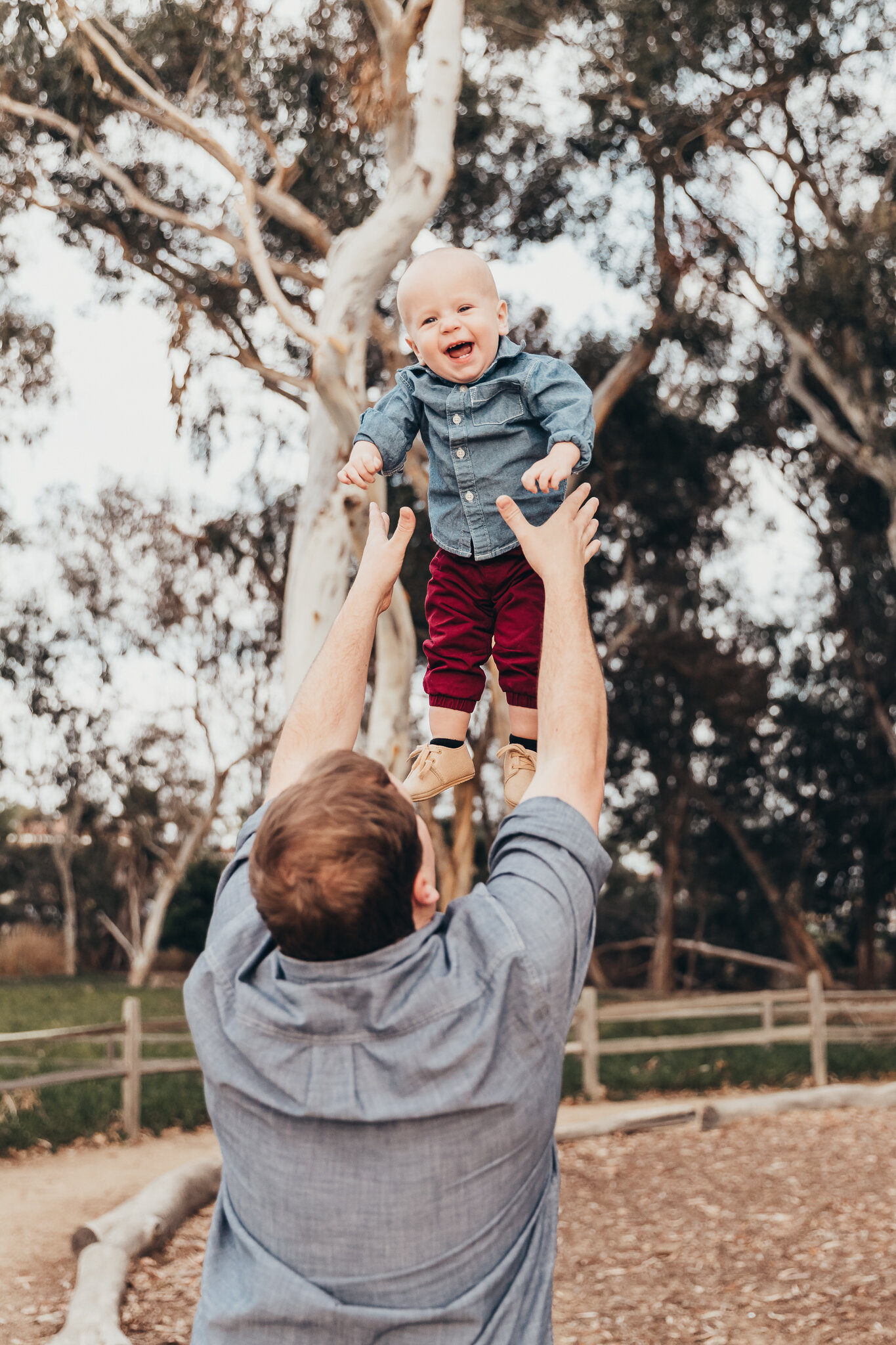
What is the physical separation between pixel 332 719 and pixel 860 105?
13888 mm

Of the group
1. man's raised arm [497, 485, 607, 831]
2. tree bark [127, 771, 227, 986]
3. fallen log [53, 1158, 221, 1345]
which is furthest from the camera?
tree bark [127, 771, 227, 986]

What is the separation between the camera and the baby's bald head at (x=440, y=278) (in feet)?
7.49

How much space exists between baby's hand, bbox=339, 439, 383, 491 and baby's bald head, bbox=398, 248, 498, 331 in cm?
25

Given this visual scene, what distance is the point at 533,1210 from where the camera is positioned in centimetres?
164

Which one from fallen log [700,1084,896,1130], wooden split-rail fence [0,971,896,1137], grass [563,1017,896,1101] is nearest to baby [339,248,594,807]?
wooden split-rail fence [0,971,896,1137]

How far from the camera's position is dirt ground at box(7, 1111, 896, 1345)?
511cm

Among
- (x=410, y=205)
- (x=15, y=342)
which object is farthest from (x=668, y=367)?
(x=410, y=205)

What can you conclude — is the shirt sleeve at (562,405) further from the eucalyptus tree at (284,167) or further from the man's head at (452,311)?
the eucalyptus tree at (284,167)

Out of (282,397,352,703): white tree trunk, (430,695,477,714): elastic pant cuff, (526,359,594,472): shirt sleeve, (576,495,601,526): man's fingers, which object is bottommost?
(430,695,477,714): elastic pant cuff

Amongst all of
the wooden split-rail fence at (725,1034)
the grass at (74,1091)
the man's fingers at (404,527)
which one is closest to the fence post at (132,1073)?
the grass at (74,1091)

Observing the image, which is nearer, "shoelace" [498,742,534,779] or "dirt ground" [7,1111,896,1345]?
"shoelace" [498,742,534,779]

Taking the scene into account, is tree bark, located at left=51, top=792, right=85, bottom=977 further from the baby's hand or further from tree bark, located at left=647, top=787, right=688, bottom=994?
the baby's hand

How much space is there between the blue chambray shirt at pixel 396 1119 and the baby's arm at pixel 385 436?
0.96 meters

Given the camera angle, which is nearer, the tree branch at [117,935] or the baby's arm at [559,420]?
the baby's arm at [559,420]
